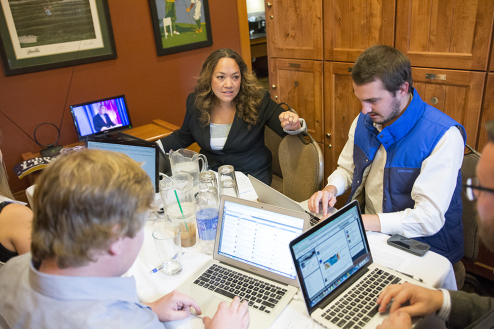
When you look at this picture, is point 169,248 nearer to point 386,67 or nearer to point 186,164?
point 186,164

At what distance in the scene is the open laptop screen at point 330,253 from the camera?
94 centimetres

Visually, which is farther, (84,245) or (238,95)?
(238,95)

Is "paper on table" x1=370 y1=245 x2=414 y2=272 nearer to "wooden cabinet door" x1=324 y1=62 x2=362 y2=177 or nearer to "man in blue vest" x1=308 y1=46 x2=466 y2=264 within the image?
"man in blue vest" x1=308 y1=46 x2=466 y2=264

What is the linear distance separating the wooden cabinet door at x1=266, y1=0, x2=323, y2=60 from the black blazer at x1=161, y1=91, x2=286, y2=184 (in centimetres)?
58

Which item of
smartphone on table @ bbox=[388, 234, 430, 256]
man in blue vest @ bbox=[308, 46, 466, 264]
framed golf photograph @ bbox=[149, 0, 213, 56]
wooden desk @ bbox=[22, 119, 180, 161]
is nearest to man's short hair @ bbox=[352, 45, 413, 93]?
man in blue vest @ bbox=[308, 46, 466, 264]

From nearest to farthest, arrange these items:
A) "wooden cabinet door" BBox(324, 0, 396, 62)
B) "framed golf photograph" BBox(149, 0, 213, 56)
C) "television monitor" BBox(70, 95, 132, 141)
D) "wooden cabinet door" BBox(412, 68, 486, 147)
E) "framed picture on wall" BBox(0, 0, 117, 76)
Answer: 1. "wooden cabinet door" BBox(412, 68, 486, 147)
2. "wooden cabinet door" BBox(324, 0, 396, 62)
3. "framed picture on wall" BBox(0, 0, 117, 76)
4. "television monitor" BBox(70, 95, 132, 141)
5. "framed golf photograph" BBox(149, 0, 213, 56)

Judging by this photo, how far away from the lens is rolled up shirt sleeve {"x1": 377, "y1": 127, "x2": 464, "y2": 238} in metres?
1.39

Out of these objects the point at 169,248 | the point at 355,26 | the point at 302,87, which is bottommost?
the point at 169,248

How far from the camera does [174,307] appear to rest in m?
1.02

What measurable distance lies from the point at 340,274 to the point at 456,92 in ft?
4.68

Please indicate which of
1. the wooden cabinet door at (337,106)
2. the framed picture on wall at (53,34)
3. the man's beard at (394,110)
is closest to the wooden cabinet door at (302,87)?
the wooden cabinet door at (337,106)

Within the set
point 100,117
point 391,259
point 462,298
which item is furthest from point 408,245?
point 100,117

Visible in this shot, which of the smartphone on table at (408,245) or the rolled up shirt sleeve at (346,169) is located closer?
the smartphone on table at (408,245)

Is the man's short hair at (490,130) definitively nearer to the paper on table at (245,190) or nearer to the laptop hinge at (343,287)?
the laptop hinge at (343,287)
